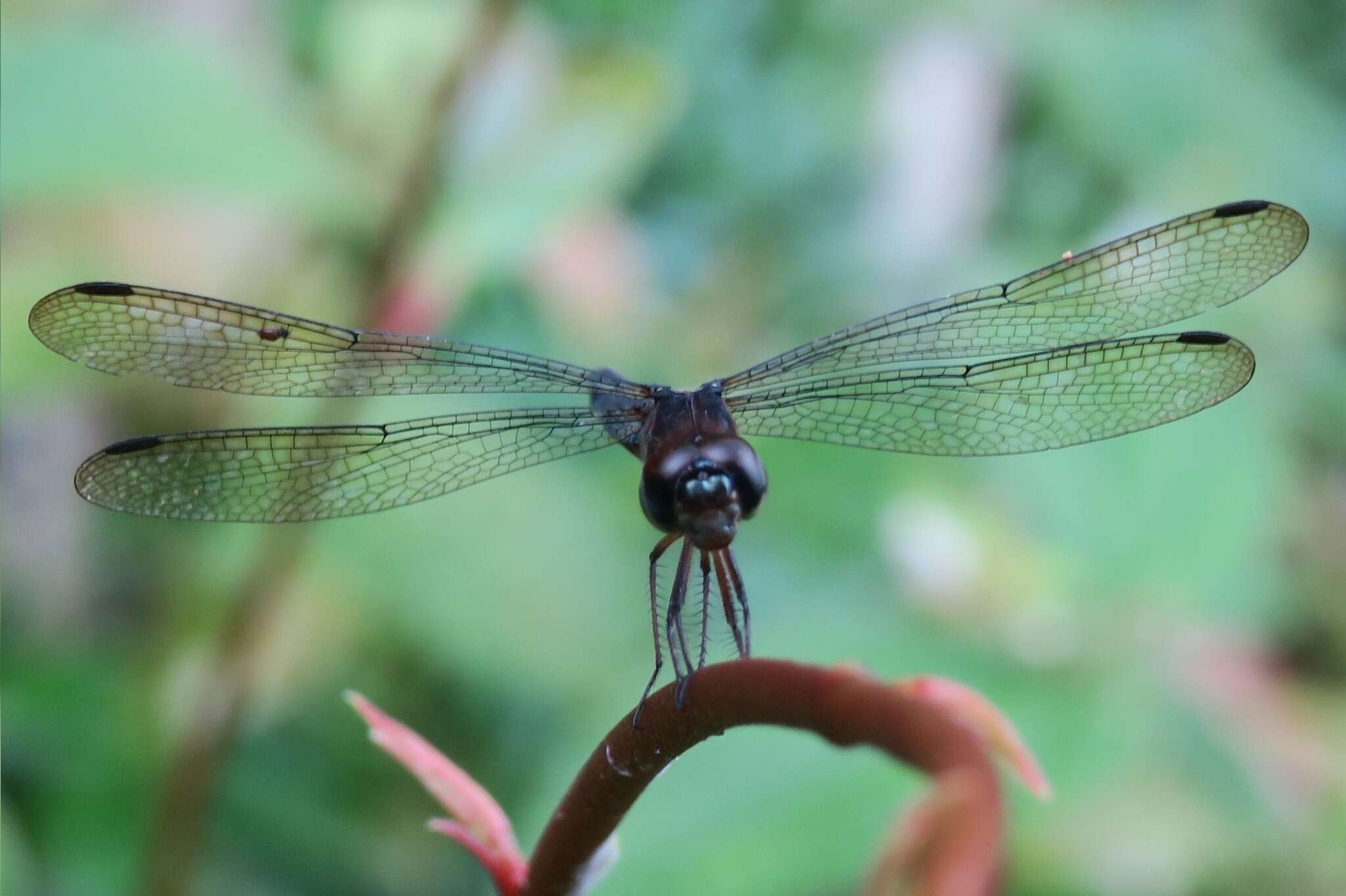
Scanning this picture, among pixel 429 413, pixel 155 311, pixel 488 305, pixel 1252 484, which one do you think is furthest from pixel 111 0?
pixel 1252 484

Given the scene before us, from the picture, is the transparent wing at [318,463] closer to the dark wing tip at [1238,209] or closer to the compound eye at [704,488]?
the compound eye at [704,488]

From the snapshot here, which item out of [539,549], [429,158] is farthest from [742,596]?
[539,549]

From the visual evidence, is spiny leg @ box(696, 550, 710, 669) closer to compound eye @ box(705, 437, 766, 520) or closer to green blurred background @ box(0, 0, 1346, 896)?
compound eye @ box(705, 437, 766, 520)

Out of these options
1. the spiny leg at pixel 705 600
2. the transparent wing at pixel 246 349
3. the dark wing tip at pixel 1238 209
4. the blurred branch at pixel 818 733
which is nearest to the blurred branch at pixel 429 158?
the transparent wing at pixel 246 349

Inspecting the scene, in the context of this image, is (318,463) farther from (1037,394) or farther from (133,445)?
(1037,394)

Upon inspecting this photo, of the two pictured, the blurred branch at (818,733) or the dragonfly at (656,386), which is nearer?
the blurred branch at (818,733)

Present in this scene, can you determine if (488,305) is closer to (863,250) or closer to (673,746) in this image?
(863,250)

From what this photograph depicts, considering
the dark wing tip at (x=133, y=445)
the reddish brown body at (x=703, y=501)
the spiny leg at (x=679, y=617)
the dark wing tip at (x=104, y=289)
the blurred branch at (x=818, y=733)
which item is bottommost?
the blurred branch at (x=818, y=733)
